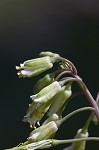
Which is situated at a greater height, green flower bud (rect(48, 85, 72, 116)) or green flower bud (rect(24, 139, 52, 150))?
green flower bud (rect(48, 85, 72, 116))

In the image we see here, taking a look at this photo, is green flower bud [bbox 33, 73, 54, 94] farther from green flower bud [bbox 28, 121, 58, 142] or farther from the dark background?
the dark background

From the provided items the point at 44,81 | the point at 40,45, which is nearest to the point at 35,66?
the point at 44,81

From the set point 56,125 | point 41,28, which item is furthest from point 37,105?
point 41,28

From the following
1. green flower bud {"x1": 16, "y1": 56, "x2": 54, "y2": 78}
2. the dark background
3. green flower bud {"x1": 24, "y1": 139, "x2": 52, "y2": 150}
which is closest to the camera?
green flower bud {"x1": 24, "y1": 139, "x2": 52, "y2": 150}

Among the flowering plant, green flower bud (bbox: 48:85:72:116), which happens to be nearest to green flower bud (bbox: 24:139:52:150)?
the flowering plant

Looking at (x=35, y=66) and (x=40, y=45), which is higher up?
(x=35, y=66)

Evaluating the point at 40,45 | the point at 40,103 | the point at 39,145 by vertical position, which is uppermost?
the point at 40,103

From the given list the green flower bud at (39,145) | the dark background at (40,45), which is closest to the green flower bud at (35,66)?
the green flower bud at (39,145)

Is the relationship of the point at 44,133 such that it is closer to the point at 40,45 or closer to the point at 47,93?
the point at 47,93

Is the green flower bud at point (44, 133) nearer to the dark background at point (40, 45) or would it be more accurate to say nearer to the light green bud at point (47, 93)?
the light green bud at point (47, 93)
